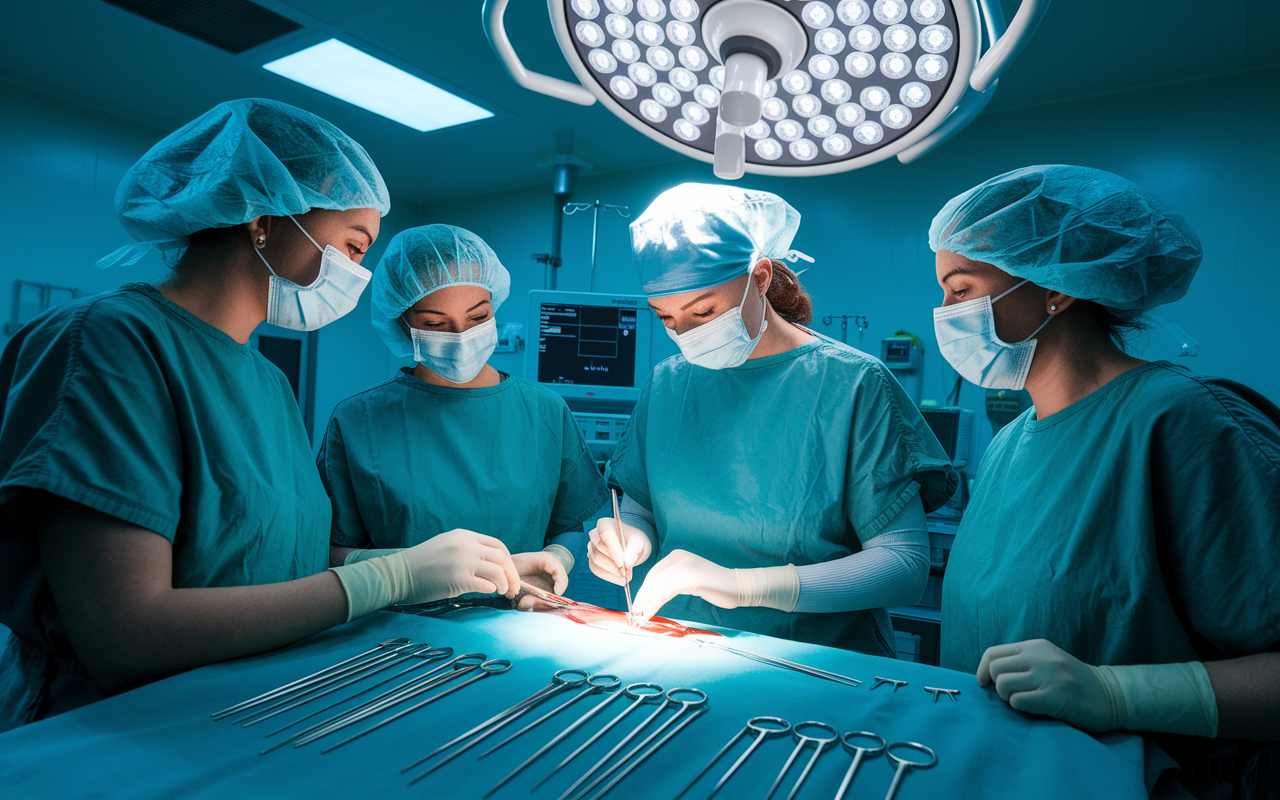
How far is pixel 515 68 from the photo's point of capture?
0.73 meters

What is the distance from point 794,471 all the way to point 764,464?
2.6 inches

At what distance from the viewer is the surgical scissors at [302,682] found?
858 millimetres

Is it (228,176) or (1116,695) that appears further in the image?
(228,176)

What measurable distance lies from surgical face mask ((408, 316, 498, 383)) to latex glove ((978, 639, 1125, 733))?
1.22 m

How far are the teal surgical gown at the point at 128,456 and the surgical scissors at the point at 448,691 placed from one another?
0.38 meters

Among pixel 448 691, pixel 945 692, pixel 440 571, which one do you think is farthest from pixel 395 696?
pixel 945 692

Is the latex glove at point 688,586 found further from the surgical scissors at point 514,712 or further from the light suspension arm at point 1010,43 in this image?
the light suspension arm at point 1010,43

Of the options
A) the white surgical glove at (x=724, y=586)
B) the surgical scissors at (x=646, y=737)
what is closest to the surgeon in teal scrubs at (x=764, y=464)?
the white surgical glove at (x=724, y=586)

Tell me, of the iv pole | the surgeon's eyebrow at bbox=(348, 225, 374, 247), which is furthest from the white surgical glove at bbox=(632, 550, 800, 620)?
the iv pole

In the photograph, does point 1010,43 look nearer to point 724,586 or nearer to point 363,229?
point 724,586

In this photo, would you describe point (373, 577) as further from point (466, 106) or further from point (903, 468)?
point (466, 106)

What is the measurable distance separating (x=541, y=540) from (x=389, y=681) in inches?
31.3

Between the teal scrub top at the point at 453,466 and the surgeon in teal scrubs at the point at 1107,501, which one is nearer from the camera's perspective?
the surgeon in teal scrubs at the point at 1107,501

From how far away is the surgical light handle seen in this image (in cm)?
67
